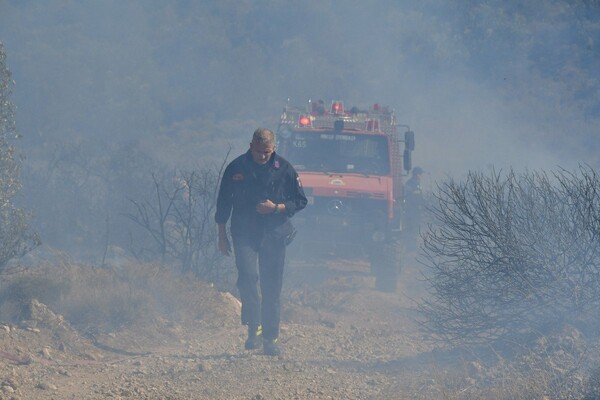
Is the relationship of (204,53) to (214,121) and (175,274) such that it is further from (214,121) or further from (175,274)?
(175,274)

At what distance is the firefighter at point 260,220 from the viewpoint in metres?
7.13

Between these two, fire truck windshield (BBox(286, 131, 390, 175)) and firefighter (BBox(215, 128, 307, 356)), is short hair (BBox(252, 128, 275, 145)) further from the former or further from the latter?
fire truck windshield (BBox(286, 131, 390, 175))

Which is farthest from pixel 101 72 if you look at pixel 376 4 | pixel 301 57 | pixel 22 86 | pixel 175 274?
pixel 175 274

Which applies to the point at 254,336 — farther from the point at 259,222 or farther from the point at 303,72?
the point at 303,72

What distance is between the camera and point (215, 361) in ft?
23.6

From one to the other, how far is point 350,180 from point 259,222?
693cm

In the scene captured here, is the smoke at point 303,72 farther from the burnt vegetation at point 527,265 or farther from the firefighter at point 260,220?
the burnt vegetation at point 527,265

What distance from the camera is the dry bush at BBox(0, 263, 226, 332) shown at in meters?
8.08

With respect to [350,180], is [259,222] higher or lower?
lower

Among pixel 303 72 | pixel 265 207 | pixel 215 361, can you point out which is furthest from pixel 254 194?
pixel 303 72

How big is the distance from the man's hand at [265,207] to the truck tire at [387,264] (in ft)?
23.2

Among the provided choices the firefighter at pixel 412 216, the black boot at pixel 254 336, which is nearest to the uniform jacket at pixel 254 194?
the black boot at pixel 254 336

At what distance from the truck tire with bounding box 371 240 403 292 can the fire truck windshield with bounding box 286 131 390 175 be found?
4.72 feet

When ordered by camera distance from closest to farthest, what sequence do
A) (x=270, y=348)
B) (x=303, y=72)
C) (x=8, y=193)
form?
(x=270, y=348) → (x=8, y=193) → (x=303, y=72)
